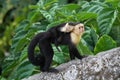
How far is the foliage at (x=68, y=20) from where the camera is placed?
22.5 feet

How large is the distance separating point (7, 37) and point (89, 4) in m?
4.89

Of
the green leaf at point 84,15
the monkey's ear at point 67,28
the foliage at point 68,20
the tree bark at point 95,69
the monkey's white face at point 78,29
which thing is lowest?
the foliage at point 68,20

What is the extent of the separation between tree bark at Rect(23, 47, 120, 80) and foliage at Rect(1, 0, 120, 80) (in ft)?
3.85

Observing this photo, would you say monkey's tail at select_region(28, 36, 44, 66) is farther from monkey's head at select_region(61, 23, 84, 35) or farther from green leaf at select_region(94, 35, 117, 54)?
green leaf at select_region(94, 35, 117, 54)

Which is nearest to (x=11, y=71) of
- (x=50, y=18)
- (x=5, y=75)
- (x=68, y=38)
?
(x=5, y=75)

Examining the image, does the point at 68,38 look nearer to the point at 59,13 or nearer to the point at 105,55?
the point at 105,55

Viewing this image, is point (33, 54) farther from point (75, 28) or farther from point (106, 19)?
point (106, 19)

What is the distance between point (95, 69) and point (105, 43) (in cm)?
130

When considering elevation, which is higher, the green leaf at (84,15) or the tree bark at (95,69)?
the tree bark at (95,69)

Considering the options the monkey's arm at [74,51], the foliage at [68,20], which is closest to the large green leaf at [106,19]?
the foliage at [68,20]

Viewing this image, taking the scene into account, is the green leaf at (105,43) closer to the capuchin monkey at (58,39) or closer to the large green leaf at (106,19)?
the large green leaf at (106,19)

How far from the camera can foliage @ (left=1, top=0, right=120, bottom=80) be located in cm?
686

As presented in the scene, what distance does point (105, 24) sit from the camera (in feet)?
24.0

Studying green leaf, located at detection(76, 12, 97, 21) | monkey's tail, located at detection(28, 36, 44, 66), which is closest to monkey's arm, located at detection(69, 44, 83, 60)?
monkey's tail, located at detection(28, 36, 44, 66)
